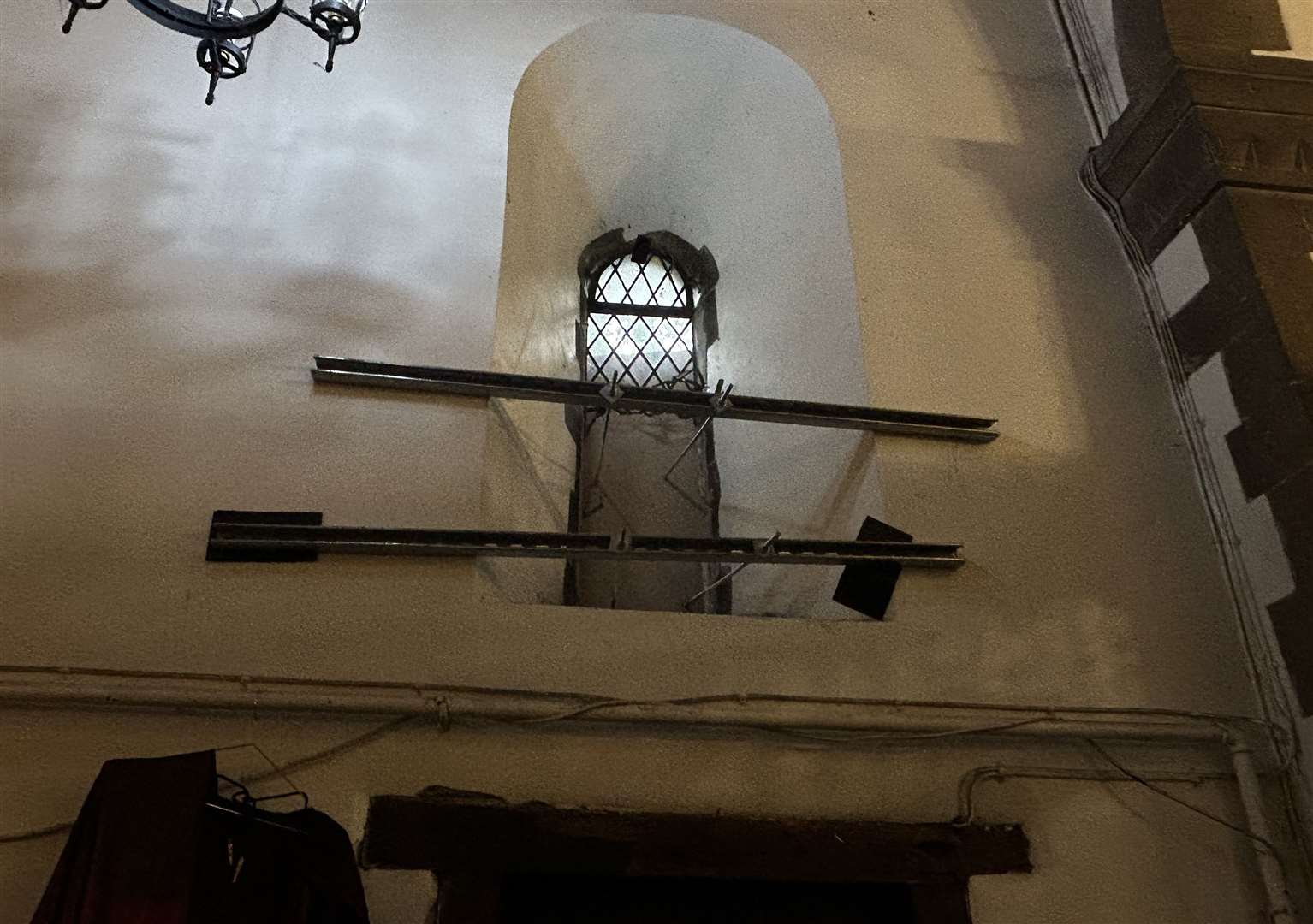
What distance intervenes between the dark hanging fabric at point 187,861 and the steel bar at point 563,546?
484mm

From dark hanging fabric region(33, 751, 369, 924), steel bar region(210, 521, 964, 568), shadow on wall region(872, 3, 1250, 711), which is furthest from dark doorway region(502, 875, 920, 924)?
steel bar region(210, 521, 964, 568)

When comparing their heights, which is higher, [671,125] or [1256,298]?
[671,125]

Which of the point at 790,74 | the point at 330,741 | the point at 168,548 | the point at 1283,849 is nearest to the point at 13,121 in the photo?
the point at 168,548

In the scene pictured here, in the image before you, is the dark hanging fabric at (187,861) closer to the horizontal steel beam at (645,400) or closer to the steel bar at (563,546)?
the steel bar at (563,546)

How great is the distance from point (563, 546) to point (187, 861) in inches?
33.4

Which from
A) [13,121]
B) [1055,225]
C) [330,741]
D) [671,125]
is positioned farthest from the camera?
[671,125]

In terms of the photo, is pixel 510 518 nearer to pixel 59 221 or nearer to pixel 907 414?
pixel 907 414

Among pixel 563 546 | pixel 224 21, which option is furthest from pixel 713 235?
pixel 224 21

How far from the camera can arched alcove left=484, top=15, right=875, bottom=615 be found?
7.96 feet

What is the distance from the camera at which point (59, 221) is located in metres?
2.20

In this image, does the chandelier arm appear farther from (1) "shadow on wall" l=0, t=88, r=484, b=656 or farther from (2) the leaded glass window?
(2) the leaded glass window

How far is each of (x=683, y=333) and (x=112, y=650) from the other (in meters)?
2.05

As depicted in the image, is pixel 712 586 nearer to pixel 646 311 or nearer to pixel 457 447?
pixel 457 447

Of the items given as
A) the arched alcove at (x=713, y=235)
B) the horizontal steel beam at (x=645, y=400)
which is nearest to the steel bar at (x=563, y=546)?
the arched alcove at (x=713, y=235)
